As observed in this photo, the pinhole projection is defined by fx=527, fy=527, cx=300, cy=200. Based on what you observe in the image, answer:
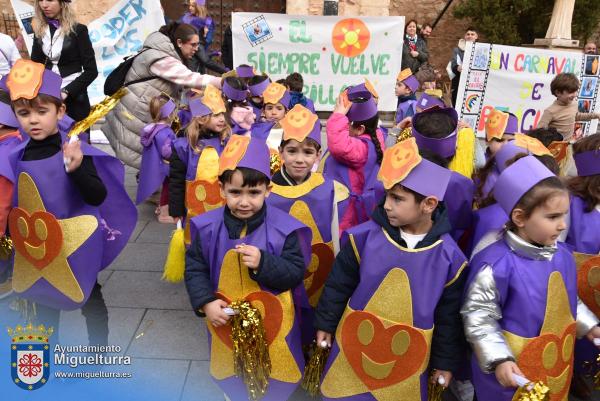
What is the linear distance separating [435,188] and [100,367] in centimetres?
207

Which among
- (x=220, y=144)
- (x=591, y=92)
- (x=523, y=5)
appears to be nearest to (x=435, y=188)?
(x=220, y=144)

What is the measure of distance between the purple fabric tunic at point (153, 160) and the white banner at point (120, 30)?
443cm

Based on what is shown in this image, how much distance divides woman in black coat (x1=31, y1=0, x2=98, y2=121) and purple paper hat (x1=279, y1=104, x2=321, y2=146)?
211 centimetres

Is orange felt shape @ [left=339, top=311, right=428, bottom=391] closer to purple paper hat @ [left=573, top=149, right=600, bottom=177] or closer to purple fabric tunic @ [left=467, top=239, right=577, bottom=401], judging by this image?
purple fabric tunic @ [left=467, top=239, right=577, bottom=401]

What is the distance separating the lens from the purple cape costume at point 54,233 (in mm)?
2432

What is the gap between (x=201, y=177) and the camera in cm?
355

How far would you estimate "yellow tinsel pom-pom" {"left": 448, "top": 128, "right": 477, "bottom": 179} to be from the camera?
2895 millimetres

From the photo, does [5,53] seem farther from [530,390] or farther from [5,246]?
[530,390]

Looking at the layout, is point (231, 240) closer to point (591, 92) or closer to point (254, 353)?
point (254, 353)

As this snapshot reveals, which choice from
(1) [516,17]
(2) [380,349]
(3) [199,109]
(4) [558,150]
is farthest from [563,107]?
(1) [516,17]

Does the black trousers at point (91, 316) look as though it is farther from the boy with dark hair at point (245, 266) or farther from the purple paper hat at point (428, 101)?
the purple paper hat at point (428, 101)

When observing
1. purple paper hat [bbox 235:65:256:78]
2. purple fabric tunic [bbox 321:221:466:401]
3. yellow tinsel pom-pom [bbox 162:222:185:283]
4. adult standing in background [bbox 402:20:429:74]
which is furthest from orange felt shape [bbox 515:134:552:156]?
adult standing in background [bbox 402:20:429:74]

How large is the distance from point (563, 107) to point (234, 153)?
4318 millimetres

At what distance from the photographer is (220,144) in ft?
12.3
